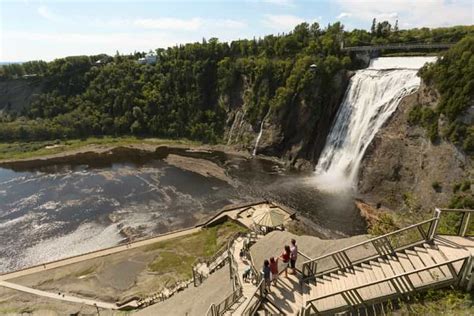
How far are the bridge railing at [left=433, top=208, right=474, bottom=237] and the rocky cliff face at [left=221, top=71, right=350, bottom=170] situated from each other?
130 feet

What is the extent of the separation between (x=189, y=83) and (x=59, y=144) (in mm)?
34861

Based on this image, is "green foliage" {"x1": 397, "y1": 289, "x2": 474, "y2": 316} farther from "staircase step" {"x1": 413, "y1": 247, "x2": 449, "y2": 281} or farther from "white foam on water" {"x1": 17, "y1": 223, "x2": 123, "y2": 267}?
"white foam on water" {"x1": 17, "y1": 223, "x2": 123, "y2": 267}

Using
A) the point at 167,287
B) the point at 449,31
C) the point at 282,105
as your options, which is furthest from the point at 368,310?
the point at 449,31

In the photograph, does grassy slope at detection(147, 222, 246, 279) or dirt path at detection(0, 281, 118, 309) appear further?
grassy slope at detection(147, 222, 246, 279)

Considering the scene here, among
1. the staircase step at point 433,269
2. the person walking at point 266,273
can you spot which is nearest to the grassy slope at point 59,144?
the person walking at point 266,273

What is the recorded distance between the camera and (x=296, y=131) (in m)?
63.6

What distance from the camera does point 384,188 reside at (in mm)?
43688

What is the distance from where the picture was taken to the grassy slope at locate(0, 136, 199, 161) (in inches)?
2950

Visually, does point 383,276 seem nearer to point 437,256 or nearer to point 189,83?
point 437,256

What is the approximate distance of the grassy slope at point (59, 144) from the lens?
7494 centimetres

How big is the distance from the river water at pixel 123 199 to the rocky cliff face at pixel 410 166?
15.3 ft

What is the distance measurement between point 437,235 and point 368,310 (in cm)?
482

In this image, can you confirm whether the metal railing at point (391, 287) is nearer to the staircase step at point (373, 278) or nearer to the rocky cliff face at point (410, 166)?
the staircase step at point (373, 278)

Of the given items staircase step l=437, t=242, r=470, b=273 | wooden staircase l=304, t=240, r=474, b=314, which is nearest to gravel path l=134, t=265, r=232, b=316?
wooden staircase l=304, t=240, r=474, b=314
